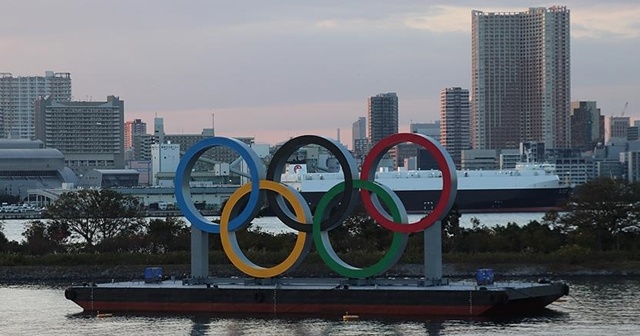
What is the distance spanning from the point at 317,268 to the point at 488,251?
846cm

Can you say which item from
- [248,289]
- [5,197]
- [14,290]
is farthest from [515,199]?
[248,289]

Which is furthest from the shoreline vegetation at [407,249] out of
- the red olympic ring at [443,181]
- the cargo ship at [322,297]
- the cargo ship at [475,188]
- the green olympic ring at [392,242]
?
the cargo ship at [475,188]

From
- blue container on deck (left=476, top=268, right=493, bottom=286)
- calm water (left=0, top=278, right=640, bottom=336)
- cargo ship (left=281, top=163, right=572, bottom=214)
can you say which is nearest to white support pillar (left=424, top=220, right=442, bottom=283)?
blue container on deck (left=476, top=268, right=493, bottom=286)

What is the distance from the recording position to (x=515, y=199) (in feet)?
488

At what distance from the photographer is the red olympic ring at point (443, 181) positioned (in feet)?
140

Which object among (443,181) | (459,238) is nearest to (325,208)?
(443,181)

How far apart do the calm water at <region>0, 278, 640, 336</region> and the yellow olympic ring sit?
7.71ft

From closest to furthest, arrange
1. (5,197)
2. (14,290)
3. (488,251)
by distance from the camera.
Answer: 1. (14,290)
2. (488,251)
3. (5,197)

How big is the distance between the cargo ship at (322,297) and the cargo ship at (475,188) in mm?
97369

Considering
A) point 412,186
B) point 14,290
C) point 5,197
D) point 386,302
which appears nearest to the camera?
point 386,302

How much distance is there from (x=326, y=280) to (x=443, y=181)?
5413mm

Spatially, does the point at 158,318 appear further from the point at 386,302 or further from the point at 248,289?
the point at 386,302

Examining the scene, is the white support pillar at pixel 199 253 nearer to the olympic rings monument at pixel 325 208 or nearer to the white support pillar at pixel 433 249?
the olympic rings monument at pixel 325 208

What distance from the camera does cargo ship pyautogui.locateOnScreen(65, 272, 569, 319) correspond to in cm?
4188
